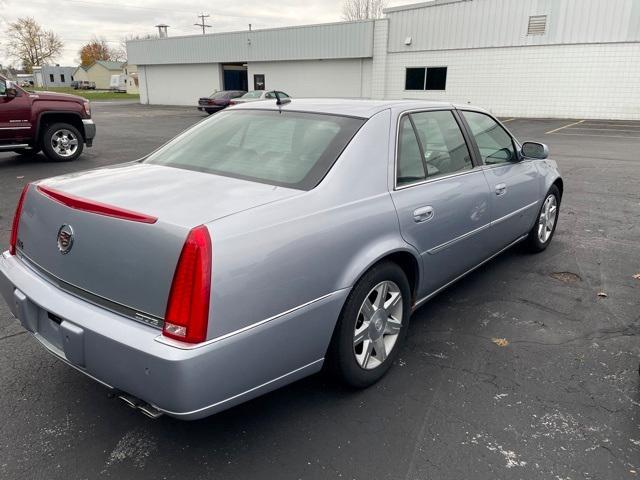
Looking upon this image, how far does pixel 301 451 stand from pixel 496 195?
253cm

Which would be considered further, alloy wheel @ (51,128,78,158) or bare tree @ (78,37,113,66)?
bare tree @ (78,37,113,66)

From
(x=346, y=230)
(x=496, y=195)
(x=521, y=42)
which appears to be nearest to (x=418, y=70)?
(x=521, y=42)

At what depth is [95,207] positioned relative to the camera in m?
2.25

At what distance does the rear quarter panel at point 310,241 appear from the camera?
2.03m

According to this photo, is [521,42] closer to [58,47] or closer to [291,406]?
[291,406]

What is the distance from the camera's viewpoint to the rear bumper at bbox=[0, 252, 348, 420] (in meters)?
1.96

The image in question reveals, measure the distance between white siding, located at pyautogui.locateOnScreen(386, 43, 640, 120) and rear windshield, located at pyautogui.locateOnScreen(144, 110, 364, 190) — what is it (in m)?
23.5

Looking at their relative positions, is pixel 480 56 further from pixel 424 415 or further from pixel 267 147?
pixel 424 415

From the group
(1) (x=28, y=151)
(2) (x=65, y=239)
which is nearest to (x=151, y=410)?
(2) (x=65, y=239)

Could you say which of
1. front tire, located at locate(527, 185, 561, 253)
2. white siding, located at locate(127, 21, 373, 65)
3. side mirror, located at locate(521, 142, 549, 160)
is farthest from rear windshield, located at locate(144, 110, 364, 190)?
white siding, located at locate(127, 21, 373, 65)

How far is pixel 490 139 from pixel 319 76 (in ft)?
94.3

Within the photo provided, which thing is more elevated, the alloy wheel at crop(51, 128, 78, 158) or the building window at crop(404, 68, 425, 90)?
the building window at crop(404, 68, 425, 90)

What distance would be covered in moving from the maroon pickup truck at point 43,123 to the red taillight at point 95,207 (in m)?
8.87

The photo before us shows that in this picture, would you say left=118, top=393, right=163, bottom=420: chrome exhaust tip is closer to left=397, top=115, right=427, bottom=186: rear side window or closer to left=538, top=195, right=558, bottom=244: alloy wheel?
left=397, top=115, right=427, bottom=186: rear side window
